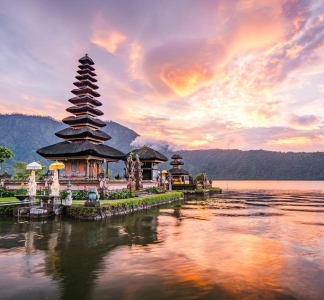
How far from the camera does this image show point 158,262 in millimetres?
9734

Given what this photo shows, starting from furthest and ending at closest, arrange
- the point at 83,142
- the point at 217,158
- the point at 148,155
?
the point at 217,158 → the point at 148,155 → the point at 83,142

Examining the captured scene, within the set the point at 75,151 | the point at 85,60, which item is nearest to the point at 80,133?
the point at 75,151

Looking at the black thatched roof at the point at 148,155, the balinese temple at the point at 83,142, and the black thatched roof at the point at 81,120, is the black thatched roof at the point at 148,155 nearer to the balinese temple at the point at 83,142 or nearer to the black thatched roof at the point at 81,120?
the balinese temple at the point at 83,142

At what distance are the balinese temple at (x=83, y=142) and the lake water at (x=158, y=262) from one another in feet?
53.9

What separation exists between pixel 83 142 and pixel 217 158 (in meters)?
158

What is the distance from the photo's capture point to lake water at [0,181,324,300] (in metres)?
7.27

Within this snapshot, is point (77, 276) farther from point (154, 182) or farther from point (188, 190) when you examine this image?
point (188, 190)

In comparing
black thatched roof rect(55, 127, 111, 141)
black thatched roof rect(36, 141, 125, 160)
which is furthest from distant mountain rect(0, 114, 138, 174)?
black thatched roof rect(36, 141, 125, 160)

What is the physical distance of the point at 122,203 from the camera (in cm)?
2192

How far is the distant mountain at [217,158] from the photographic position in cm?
15550

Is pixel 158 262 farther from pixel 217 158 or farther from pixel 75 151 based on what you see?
pixel 217 158

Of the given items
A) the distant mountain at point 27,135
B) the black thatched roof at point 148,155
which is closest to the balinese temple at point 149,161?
the black thatched roof at point 148,155

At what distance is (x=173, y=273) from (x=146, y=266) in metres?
1.09

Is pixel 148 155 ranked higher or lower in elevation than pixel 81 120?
lower
